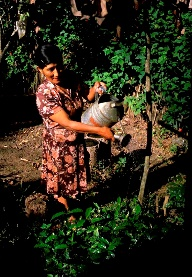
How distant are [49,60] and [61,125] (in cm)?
61

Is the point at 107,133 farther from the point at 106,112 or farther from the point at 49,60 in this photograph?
the point at 49,60

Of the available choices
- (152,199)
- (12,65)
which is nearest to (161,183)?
(152,199)

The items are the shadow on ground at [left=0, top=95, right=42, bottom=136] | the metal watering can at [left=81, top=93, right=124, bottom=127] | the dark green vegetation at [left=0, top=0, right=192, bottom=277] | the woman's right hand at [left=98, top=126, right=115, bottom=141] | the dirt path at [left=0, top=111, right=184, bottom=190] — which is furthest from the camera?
the shadow on ground at [left=0, top=95, right=42, bottom=136]

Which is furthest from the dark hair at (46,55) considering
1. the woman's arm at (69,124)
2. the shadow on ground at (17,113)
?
the shadow on ground at (17,113)

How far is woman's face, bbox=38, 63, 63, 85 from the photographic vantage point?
2696mm

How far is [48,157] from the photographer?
3.26 metres

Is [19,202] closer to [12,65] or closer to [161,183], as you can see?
[161,183]

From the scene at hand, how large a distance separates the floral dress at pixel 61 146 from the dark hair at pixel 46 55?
0.73ft

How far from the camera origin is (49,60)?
2641 mm

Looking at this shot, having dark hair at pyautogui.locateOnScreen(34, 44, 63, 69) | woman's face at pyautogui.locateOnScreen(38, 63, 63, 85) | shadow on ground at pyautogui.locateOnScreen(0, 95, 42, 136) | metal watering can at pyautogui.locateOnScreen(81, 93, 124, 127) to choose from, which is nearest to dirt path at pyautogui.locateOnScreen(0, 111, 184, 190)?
shadow on ground at pyautogui.locateOnScreen(0, 95, 42, 136)

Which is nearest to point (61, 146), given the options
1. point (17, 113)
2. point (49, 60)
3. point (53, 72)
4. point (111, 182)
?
point (53, 72)

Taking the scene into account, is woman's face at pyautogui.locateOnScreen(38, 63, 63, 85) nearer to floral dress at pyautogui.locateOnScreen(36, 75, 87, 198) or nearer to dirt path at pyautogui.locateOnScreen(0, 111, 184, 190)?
floral dress at pyautogui.locateOnScreen(36, 75, 87, 198)

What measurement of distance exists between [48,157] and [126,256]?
1502 millimetres

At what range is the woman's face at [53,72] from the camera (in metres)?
2.70
